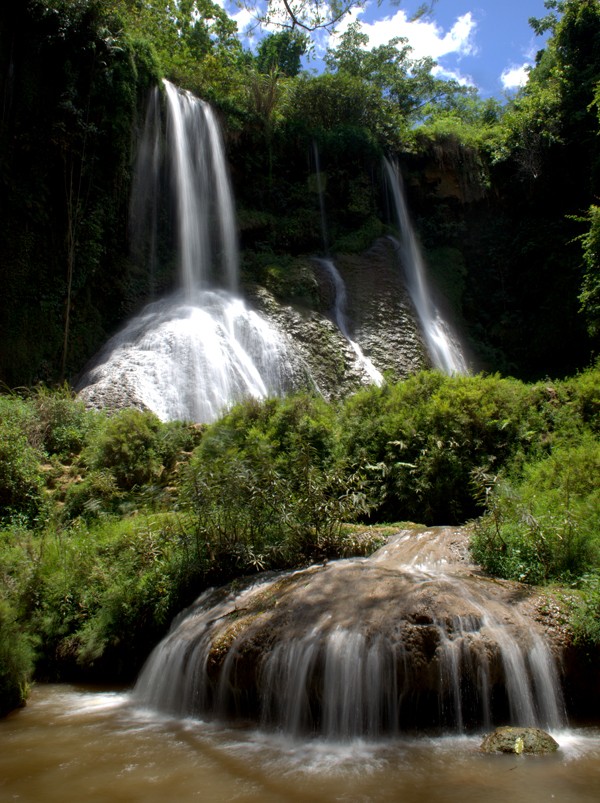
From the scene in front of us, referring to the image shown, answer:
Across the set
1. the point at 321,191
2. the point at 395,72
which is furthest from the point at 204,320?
the point at 395,72

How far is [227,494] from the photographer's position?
25.3 ft

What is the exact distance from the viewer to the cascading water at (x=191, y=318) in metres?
15.2

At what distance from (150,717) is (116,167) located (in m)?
17.0

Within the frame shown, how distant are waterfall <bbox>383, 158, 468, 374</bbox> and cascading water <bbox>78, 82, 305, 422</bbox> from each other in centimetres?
623

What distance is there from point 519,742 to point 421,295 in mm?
20685

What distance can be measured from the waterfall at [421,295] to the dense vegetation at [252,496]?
10.7m

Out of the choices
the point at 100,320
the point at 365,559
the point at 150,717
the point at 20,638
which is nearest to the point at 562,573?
the point at 365,559

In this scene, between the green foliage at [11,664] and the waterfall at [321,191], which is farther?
the waterfall at [321,191]

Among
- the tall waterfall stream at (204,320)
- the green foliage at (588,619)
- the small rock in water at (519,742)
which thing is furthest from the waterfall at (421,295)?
the small rock in water at (519,742)

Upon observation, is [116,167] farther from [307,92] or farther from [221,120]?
[307,92]

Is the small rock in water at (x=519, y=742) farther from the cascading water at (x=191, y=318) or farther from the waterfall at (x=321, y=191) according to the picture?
the waterfall at (x=321, y=191)

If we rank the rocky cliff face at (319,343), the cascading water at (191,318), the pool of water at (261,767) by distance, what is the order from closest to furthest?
1. the pool of water at (261,767)
2. the cascading water at (191,318)
3. the rocky cliff face at (319,343)

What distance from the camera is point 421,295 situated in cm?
2394

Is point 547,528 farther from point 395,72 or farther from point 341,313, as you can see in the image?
point 395,72
